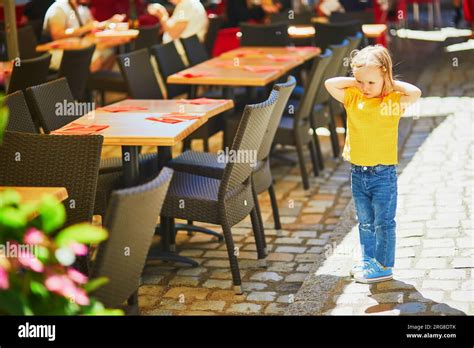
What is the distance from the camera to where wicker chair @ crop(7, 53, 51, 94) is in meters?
6.77

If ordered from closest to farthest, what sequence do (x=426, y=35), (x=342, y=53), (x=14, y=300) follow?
(x=14, y=300)
(x=342, y=53)
(x=426, y=35)

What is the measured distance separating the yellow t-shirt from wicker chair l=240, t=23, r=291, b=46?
15.9ft

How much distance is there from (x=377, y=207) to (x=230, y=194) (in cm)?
83

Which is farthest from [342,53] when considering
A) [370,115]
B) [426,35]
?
[426,35]

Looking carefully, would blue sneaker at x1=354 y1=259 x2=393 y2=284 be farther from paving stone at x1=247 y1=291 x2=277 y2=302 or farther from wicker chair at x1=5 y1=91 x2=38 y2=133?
wicker chair at x1=5 y1=91 x2=38 y2=133

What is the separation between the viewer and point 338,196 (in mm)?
7219

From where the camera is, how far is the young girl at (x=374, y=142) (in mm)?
4660

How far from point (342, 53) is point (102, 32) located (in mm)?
3370

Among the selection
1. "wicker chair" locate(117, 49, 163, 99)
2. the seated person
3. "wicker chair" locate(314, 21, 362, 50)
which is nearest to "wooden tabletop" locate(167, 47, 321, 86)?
"wicker chair" locate(117, 49, 163, 99)

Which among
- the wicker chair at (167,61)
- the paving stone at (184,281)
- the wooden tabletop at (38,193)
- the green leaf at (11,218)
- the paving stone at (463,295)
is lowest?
the paving stone at (184,281)

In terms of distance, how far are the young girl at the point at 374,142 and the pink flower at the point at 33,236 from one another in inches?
105

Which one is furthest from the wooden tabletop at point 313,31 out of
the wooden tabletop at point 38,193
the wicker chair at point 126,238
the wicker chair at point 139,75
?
the wicker chair at point 126,238

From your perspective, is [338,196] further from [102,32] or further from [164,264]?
[102,32]

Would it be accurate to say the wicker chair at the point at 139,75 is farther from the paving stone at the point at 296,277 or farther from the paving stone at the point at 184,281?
the paving stone at the point at 296,277
